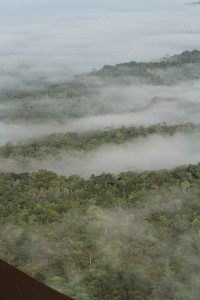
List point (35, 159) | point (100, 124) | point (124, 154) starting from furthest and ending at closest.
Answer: point (100, 124)
point (124, 154)
point (35, 159)

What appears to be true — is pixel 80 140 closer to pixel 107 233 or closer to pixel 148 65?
pixel 107 233

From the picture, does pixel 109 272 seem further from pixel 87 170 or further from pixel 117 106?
pixel 117 106

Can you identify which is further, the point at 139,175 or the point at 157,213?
the point at 139,175

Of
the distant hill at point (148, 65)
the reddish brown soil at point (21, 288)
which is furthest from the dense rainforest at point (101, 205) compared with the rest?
the distant hill at point (148, 65)

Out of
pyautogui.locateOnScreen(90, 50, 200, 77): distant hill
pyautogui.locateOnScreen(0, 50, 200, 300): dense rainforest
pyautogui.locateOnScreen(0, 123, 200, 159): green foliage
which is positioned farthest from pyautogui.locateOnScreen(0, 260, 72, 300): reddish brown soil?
pyautogui.locateOnScreen(90, 50, 200, 77): distant hill

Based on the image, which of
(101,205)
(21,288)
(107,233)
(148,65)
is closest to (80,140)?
(101,205)

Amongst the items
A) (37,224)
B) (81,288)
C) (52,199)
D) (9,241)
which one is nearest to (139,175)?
(52,199)

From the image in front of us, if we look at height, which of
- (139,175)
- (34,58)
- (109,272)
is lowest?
(34,58)
